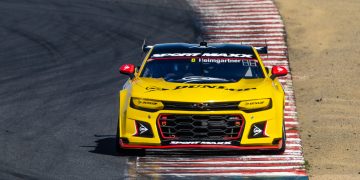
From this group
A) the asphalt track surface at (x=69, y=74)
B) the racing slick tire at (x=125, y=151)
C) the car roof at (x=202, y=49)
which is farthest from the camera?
the car roof at (x=202, y=49)

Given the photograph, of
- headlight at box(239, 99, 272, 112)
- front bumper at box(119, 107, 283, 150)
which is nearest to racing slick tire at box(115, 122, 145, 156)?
front bumper at box(119, 107, 283, 150)

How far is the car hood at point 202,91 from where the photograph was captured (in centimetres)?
1423

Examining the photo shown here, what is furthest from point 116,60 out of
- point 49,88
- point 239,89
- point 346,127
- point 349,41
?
point 239,89

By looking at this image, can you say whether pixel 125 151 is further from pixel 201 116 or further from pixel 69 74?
pixel 69 74

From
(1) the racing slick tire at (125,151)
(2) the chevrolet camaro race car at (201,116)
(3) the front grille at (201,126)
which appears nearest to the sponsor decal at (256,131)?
(2) the chevrolet camaro race car at (201,116)

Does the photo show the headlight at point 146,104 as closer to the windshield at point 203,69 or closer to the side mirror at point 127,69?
the windshield at point 203,69

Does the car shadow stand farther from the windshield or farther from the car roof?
the car roof

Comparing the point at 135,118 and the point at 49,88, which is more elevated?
the point at 135,118

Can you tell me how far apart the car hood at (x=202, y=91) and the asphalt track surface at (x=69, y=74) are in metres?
1.14

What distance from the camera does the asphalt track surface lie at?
1516cm

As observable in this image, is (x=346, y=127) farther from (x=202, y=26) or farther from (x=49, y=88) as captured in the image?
Result: (x=202, y=26)

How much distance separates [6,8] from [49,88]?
383 inches

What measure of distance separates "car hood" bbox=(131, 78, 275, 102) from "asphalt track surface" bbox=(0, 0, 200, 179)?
114cm

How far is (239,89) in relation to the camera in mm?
14641
